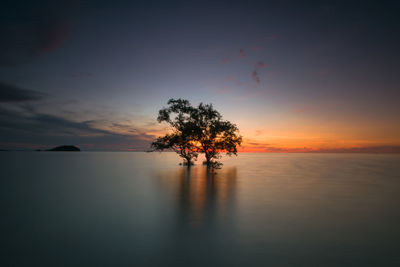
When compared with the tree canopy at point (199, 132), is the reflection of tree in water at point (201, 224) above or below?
below

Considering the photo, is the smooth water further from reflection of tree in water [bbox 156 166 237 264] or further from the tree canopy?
the tree canopy

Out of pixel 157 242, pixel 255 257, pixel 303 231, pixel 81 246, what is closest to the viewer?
pixel 255 257

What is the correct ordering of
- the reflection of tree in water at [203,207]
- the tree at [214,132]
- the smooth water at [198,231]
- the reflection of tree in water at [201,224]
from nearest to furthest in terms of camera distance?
the smooth water at [198,231] → the reflection of tree in water at [201,224] → the reflection of tree in water at [203,207] → the tree at [214,132]

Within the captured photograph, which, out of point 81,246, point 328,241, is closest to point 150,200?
point 81,246

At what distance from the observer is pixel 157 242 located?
8406 millimetres

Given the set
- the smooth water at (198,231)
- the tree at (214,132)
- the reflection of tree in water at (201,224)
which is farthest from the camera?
the tree at (214,132)

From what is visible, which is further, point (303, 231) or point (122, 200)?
point (122, 200)

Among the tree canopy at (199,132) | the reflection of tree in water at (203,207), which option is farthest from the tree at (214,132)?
the reflection of tree in water at (203,207)

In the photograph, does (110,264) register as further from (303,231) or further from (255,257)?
(303,231)

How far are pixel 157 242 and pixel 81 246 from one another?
287 centimetres

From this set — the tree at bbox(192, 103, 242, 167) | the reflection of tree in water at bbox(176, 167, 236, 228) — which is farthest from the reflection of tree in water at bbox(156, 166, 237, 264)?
the tree at bbox(192, 103, 242, 167)

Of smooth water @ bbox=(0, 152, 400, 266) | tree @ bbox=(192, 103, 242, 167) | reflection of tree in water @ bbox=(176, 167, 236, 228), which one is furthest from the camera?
tree @ bbox=(192, 103, 242, 167)

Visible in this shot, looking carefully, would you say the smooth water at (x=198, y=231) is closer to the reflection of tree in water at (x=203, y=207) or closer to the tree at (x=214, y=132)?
the reflection of tree in water at (x=203, y=207)

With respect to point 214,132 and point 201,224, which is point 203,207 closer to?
point 201,224
